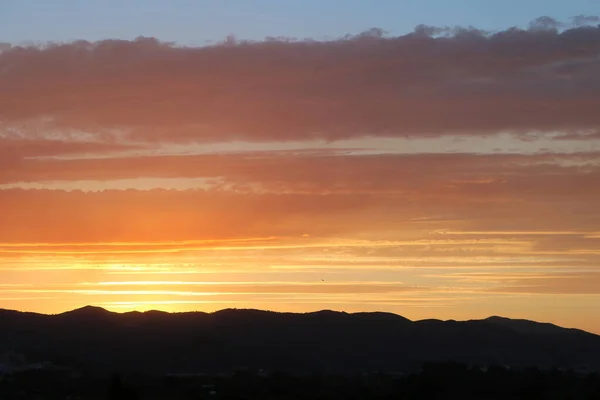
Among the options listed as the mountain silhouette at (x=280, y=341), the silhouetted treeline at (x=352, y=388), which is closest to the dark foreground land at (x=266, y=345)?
the mountain silhouette at (x=280, y=341)

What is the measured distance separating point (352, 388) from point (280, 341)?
72472 millimetres

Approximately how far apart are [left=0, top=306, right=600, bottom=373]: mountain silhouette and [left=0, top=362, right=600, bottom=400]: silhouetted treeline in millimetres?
43118

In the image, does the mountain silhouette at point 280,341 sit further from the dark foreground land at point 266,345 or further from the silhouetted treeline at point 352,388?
the silhouetted treeline at point 352,388

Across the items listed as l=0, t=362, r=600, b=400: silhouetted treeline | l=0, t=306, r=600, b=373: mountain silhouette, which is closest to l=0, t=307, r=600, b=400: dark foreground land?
l=0, t=306, r=600, b=373: mountain silhouette

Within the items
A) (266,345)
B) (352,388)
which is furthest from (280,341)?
(352,388)

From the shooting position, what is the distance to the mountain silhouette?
148500mm

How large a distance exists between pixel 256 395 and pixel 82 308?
93.3 meters

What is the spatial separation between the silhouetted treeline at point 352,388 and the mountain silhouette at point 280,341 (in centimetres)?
4312

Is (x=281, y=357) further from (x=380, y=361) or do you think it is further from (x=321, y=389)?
(x=321, y=389)

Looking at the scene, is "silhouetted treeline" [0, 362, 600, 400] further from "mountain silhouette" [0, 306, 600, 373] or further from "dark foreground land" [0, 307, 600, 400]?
"mountain silhouette" [0, 306, 600, 373]

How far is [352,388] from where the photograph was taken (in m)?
86.6

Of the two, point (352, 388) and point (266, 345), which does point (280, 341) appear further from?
point (352, 388)

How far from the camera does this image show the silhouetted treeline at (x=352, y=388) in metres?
77.9

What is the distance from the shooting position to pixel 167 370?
140750mm
